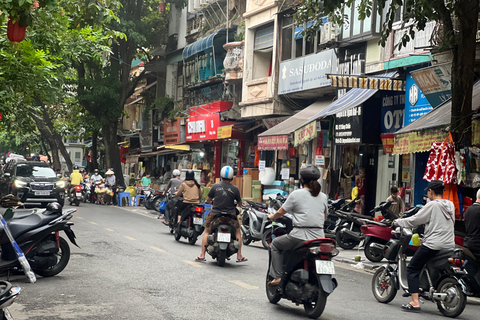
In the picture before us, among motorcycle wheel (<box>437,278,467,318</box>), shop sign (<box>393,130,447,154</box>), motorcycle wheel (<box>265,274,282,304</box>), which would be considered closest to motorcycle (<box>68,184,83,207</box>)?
shop sign (<box>393,130,447,154</box>)

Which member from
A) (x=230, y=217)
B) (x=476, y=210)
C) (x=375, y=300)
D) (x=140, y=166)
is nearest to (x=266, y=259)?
(x=230, y=217)

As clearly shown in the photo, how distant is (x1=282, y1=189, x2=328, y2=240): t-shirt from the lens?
7.68 m

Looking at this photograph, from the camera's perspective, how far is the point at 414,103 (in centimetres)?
1781

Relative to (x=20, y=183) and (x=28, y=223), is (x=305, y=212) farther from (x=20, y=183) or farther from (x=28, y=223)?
(x=20, y=183)

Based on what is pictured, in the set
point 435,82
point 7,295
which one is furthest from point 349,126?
point 7,295

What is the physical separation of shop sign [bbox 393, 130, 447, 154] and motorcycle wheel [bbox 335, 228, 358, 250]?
2332mm

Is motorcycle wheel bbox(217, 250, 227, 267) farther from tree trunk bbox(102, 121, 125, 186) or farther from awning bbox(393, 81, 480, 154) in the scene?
tree trunk bbox(102, 121, 125, 186)

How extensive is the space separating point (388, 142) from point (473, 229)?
1034cm

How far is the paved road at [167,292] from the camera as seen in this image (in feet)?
24.4

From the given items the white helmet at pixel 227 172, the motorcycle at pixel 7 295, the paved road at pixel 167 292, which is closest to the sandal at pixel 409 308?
the paved road at pixel 167 292

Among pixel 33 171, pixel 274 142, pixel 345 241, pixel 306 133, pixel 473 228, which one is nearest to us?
pixel 473 228

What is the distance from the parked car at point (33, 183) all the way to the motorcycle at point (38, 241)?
14800 millimetres

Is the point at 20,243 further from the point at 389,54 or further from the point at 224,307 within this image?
the point at 389,54

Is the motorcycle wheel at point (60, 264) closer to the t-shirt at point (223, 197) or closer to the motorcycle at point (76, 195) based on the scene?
the t-shirt at point (223, 197)
